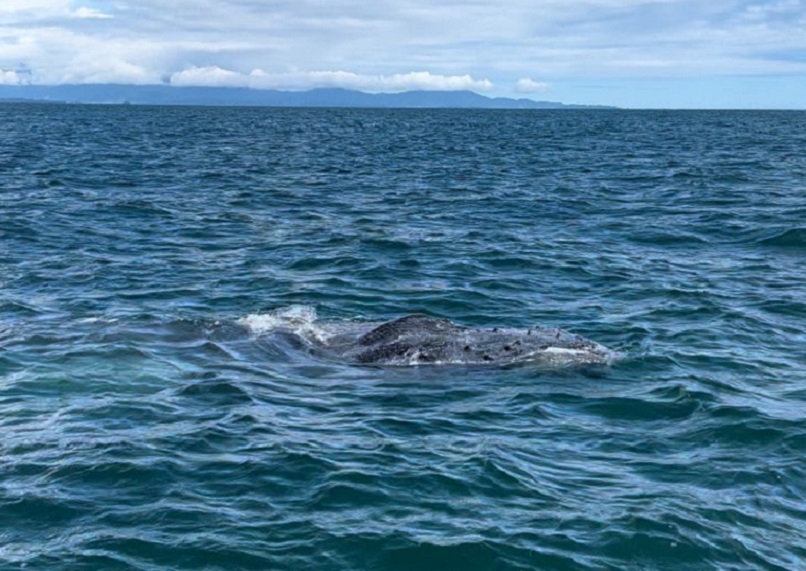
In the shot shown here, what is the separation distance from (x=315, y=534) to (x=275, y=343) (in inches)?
328

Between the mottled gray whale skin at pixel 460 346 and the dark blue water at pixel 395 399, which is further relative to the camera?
the mottled gray whale skin at pixel 460 346

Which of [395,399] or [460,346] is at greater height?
[460,346]

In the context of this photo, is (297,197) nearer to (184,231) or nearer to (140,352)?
(184,231)

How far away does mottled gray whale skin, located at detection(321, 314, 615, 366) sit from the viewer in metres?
17.3

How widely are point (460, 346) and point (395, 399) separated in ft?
8.55

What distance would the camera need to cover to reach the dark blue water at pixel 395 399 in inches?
418

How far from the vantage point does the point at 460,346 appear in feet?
57.8

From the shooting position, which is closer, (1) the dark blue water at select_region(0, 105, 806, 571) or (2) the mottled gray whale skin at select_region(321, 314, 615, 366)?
(1) the dark blue water at select_region(0, 105, 806, 571)

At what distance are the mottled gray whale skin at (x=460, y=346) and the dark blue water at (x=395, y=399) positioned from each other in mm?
425

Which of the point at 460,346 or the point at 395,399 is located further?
the point at 460,346

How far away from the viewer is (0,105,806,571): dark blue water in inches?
418

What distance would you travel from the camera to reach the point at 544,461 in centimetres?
1296

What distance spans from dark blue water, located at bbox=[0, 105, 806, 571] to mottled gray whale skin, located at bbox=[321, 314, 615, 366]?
42 cm

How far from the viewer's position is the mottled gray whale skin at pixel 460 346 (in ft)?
56.6
